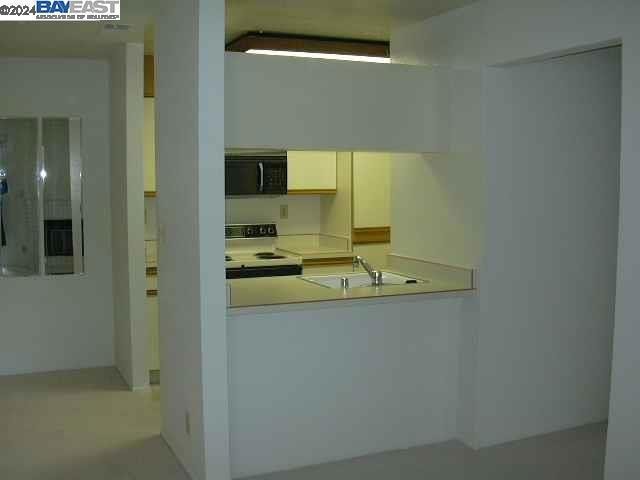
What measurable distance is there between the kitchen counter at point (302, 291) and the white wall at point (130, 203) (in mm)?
1166

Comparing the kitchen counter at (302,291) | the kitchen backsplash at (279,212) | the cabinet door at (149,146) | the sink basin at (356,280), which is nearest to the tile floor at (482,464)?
the kitchen counter at (302,291)

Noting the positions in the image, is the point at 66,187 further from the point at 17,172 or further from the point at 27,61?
the point at 27,61

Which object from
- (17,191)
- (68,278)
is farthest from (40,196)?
(68,278)

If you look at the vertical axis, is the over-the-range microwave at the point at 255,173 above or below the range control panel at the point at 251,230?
above

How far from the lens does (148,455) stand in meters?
3.97

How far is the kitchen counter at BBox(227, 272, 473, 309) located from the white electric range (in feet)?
4.47

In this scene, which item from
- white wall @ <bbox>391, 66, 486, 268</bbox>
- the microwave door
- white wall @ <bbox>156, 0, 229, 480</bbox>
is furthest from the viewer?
the microwave door

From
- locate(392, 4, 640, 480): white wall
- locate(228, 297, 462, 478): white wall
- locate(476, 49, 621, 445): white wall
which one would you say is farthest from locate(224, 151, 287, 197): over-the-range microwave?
locate(392, 4, 640, 480): white wall

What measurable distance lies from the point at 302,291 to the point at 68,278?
266cm

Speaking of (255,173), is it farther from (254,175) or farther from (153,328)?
(153,328)

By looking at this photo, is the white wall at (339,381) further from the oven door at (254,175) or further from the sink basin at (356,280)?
the oven door at (254,175)

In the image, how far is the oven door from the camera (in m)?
5.88

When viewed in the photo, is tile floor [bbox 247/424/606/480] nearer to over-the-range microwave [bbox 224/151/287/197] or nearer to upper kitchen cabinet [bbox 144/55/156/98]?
over-the-range microwave [bbox 224/151/287/197]

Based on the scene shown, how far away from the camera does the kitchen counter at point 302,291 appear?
12.0 feet
